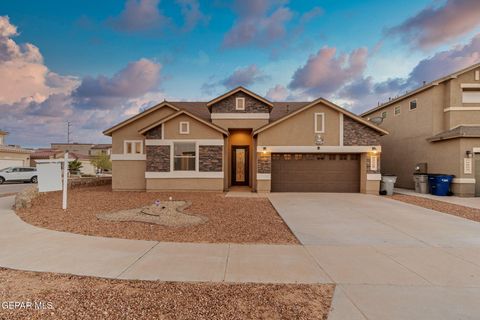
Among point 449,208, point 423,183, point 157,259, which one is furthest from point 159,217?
point 423,183

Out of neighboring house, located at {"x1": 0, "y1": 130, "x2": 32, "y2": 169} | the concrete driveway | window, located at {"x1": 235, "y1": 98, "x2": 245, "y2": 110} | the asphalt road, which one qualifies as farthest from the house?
neighboring house, located at {"x1": 0, "y1": 130, "x2": 32, "y2": 169}

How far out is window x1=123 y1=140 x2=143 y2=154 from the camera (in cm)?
1569

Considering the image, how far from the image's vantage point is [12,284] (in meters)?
3.73

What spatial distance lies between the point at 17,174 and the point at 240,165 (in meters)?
21.0

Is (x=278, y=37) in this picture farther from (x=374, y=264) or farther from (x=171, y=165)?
(x=374, y=264)

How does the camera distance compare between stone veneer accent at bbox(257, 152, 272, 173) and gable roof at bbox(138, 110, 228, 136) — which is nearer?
gable roof at bbox(138, 110, 228, 136)

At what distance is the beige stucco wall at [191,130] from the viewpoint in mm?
14678

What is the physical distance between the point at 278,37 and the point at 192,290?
2075 cm

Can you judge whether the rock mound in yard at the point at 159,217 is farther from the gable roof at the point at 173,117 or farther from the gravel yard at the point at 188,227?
the gable roof at the point at 173,117

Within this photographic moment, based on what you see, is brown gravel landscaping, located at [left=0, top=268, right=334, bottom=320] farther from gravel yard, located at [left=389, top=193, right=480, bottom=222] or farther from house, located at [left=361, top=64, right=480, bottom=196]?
house, located at [left=361, top=64, right=480, bottom=196]

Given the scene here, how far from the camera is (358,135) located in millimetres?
14625

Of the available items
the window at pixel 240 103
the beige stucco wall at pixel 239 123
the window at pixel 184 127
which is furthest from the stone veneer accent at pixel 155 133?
the window at pixel 240 103

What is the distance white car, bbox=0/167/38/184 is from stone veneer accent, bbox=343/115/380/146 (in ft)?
90.5
